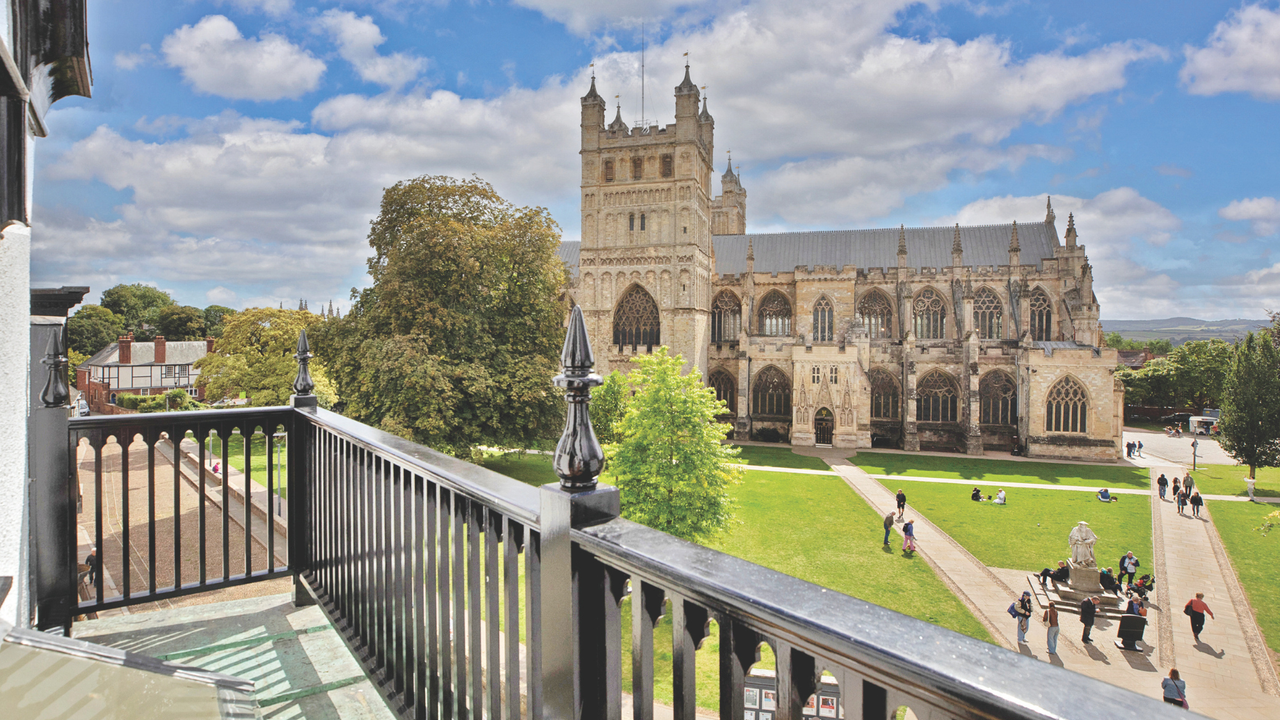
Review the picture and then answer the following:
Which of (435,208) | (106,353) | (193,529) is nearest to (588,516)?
(193,529)

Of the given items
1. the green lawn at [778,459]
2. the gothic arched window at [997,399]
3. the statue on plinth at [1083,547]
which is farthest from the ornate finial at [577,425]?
the gothic arched window at [997,399]

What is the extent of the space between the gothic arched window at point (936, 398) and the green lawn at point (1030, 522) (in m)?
8.69

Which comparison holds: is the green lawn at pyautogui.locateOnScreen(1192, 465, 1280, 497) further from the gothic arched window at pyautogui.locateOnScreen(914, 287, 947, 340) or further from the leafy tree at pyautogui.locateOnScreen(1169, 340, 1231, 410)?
the leafy tree at pyautogui.locateOnScreen(1169, 340, 1231, 410)

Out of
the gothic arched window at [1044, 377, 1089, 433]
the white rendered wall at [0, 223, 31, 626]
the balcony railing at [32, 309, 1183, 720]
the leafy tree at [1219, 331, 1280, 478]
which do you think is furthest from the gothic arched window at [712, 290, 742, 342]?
the white rendered wall at [0, 223, 31, 626]

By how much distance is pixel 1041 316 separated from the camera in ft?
107

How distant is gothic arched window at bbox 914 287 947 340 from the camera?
33.2 m

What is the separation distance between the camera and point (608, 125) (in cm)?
3145

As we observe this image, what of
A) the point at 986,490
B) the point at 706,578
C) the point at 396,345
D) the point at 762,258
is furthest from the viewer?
the point at 762,258

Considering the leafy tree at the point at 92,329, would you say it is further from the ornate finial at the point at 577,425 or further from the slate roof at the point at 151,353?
the ornate finial at the point at 577,425

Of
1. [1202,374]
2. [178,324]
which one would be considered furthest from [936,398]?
[178,324]

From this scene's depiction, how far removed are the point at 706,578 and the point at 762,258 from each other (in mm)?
36389

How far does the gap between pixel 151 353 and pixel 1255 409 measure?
52.6 meters

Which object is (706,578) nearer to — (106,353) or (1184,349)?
(106,353)

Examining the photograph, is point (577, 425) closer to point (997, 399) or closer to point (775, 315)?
point (997, 399)
